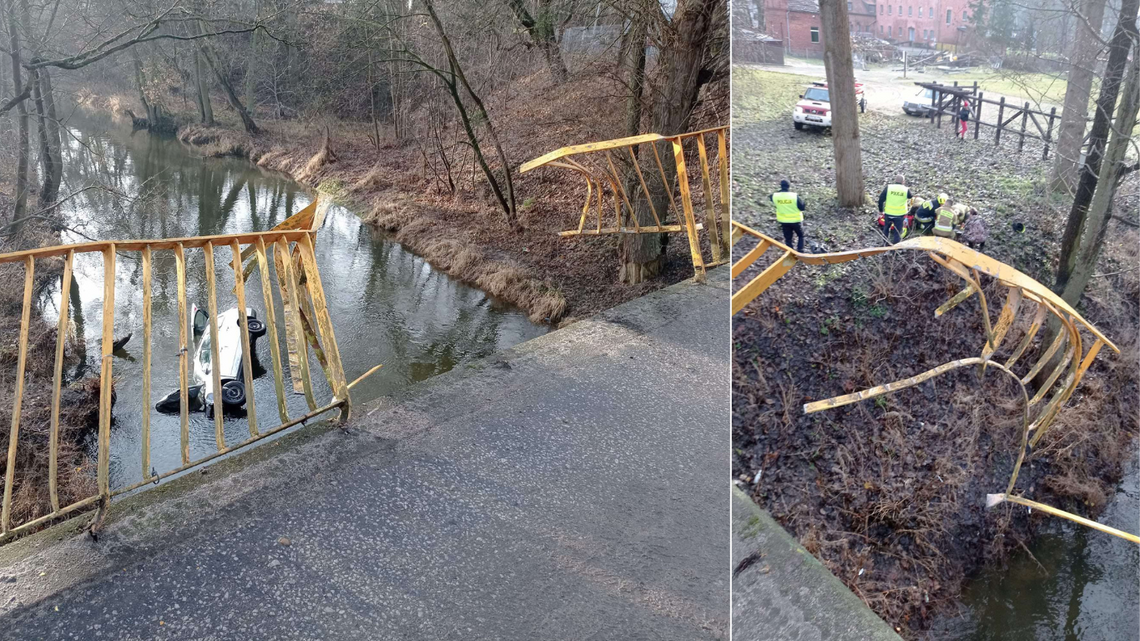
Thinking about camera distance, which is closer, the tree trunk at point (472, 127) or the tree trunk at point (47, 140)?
the tree trunk at point (47, 140)

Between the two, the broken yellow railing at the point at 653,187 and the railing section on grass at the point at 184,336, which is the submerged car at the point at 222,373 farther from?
the broken yellow railing at the point at 653,187

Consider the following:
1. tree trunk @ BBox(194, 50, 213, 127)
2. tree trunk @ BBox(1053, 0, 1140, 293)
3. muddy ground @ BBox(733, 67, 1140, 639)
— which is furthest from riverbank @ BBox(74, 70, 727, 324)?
tree trunk @ BBox(1053, 0, 1140, 293)

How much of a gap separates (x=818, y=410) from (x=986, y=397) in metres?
0.19

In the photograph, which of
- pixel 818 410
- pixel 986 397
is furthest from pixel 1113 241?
pixel 818 410

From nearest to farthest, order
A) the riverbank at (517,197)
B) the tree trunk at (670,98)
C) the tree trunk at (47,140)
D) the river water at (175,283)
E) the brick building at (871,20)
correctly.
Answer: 1. the brick building at (871,20)
2. the tree trunk at (47,140)
3. the river water at (175,283)
4. the tree trunk at (670,98)
5. the riverbank at (517,197)

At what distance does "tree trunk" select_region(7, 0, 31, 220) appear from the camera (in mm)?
3980

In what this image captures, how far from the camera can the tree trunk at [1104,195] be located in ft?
2.51

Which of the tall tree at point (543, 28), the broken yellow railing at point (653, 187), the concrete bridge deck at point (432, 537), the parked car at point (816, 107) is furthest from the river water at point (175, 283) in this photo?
the parked car at point (816, 107)

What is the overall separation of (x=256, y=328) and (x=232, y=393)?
0.46 metres

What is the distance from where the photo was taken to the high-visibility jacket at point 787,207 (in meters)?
0.72

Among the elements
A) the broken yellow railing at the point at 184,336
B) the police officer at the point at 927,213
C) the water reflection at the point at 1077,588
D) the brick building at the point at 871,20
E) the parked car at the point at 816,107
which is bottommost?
the broken yellow railing at the point at 184,336

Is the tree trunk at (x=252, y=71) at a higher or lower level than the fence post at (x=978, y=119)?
higher

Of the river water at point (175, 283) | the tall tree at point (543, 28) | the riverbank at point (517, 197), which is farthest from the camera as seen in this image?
the tall tree at point (543, 28)

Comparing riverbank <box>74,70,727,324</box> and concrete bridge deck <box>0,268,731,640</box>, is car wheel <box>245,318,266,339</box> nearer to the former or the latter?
riverbank <box>74,70,727,324</box>
